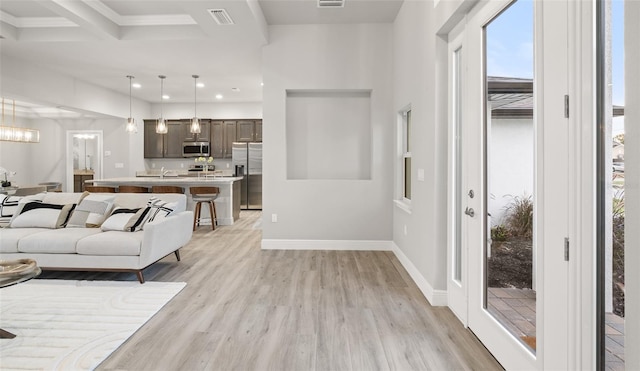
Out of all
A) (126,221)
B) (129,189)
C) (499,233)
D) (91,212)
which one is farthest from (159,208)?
(499,233)

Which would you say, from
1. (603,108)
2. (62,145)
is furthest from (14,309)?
(62,145)

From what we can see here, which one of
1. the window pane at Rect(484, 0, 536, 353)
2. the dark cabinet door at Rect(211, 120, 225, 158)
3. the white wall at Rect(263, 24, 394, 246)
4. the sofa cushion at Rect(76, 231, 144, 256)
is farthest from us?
the dark cabinet door at Rect(211, 120, 225, 158)

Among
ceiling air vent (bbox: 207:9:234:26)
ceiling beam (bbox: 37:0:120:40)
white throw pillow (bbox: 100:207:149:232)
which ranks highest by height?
ceiling beam (bbox: 37:0:120:40)

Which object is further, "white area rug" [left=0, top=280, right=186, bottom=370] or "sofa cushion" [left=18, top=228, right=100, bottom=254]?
"sofa cushion" [left=18, top=228, right=100, bottom=254]

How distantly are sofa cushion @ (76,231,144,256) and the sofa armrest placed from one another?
87 millimetres

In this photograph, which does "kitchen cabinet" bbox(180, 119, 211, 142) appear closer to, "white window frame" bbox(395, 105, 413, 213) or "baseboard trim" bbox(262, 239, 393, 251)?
"baseboard trim" bbox(262, 239, 393, 251)

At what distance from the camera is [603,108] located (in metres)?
1.25

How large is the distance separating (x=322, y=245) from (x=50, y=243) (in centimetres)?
307

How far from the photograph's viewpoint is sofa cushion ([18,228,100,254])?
10.8 feet

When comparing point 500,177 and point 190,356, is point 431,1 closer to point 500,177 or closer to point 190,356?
point 500,177

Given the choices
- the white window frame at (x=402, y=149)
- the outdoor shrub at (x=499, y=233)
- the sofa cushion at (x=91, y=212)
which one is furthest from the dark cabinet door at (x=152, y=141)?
the outdoor shrub at (x=499, y=233)

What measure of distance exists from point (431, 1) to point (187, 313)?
3.33m

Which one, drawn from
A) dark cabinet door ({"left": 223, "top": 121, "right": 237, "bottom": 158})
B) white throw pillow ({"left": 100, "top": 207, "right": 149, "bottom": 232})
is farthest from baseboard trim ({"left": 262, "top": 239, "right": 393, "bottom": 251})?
dark cabinet door ({"left": 223, "top": 121, "right": 237, "bottom": 158})

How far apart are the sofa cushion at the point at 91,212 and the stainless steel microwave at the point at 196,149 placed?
5.43 metres
